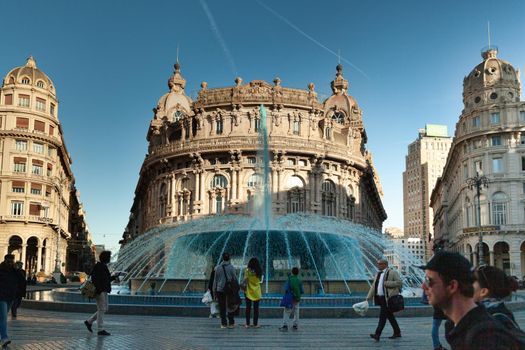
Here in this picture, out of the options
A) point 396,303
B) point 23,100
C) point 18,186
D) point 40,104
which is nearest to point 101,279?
point 396,303

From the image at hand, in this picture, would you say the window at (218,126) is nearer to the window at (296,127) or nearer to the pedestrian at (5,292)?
the window at (296,127)

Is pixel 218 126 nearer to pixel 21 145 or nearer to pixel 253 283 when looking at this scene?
pixel 21 145

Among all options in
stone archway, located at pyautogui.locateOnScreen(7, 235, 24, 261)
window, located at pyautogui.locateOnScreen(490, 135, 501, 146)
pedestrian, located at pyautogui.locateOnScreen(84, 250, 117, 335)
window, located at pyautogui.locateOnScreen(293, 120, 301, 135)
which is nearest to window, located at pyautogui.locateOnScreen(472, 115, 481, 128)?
window, located at pyautogui.locateOnScreen(490, 135, 501, 146)

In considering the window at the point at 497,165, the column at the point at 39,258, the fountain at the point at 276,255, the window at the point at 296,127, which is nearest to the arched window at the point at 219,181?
the window at the point at 296,127

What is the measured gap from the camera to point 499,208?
58.0 m

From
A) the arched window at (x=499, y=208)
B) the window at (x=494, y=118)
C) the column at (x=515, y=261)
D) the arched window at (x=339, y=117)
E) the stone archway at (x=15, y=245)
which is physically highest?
the arched window at (x=339, y=117)

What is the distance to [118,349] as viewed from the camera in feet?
33.8

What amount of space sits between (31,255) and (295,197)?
31530 mm

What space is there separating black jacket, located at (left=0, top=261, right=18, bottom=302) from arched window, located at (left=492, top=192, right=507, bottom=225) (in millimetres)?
53807

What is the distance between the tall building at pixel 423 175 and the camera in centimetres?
16025

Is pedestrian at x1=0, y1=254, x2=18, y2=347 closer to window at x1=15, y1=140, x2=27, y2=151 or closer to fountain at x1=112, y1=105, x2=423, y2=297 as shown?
fountain at x1=112, y1=105, x2=423, y2=297

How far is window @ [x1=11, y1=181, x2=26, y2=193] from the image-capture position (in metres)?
62.7

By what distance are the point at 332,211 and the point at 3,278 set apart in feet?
164

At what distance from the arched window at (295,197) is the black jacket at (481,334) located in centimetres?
5450
